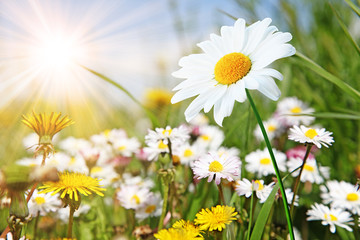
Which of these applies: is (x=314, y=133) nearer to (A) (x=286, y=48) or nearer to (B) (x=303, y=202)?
(A) (x=286, y=48)

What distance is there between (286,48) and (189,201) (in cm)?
44

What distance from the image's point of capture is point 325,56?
1.81 meters

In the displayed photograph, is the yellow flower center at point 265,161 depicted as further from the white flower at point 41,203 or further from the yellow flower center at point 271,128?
the white flower at point 41,203

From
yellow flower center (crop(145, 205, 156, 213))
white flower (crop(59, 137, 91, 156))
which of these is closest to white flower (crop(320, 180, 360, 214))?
yellow flower center (crop(145, 205, 156, 213))

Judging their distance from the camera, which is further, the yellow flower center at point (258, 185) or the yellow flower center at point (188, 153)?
the yellow flower center at point (188, 153)

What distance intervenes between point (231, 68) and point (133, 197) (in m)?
0.36

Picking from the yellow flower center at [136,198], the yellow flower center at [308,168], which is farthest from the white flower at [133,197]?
the yellow flower center at [308,168]

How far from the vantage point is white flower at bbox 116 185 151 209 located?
705mm

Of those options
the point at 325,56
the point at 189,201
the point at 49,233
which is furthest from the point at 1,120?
the point at 325,56

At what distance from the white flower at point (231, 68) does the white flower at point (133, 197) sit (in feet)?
0.95

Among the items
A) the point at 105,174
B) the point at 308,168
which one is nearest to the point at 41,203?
the point at 105,174

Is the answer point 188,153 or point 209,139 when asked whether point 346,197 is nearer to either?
point 188,153

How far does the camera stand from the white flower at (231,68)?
44 cm

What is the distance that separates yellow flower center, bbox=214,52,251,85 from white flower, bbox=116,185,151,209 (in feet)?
1.07
